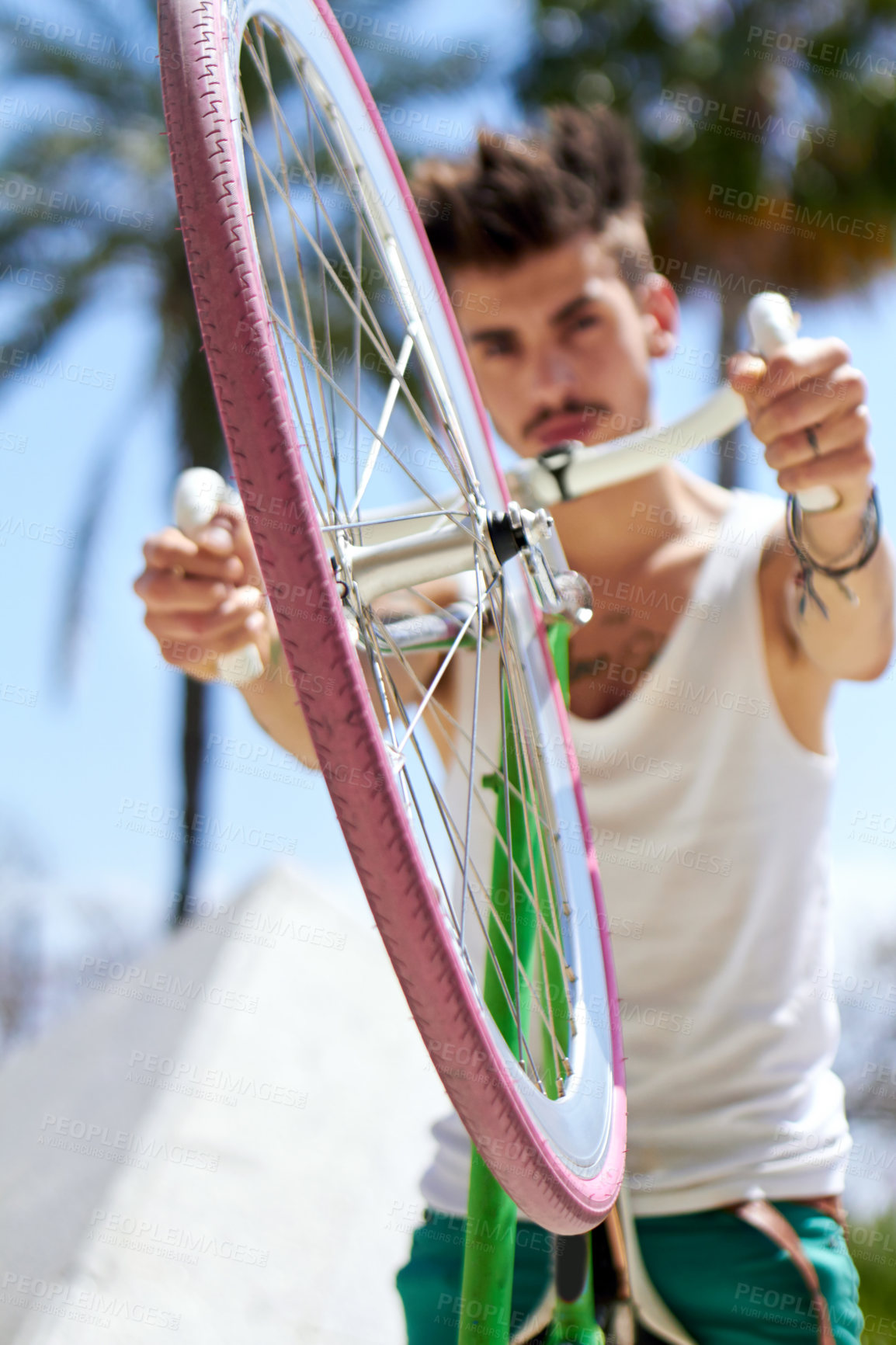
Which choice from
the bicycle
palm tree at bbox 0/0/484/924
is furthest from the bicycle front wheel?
palm tree at bbox 0/0/484/924

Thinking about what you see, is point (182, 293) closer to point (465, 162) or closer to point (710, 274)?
point (710, 274)

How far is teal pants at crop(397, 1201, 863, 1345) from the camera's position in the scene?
4.63ft

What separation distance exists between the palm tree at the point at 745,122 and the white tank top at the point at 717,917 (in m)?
6.34

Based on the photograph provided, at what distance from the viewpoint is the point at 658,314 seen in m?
2.11

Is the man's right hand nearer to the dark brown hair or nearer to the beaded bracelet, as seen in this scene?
the beaded bracelet

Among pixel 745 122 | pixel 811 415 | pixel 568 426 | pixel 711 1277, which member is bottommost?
pixel 711 1277

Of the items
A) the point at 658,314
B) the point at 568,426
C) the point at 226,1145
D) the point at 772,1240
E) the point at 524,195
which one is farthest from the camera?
the point at 226,1145

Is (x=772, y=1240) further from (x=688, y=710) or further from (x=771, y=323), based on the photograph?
(x=771, y=323)

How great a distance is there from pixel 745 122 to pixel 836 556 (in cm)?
715

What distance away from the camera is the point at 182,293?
303 inches

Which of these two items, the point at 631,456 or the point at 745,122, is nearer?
the point at 631,456

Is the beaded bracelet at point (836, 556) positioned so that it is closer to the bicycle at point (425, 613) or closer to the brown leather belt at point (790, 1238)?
the bicycle at point (425, 613)

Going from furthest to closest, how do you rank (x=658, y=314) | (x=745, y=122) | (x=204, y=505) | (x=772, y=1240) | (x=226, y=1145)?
(x=745, y=122), (x=226, y=1145), (x=658, y=314), (x=772, y=1240), (x=204, y=505)

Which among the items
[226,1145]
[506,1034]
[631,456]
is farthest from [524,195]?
[226,1145]
